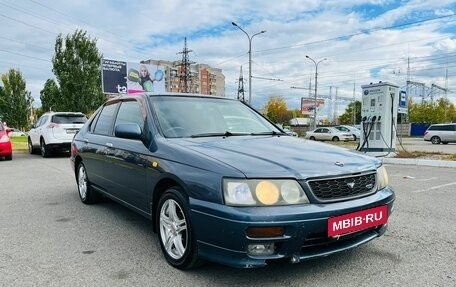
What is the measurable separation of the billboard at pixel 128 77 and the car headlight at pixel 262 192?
23547 millimetres

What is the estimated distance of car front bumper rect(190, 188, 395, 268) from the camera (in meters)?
2.66

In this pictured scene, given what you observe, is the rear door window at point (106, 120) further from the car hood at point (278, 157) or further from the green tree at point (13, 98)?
the green tree at point (13, 98)

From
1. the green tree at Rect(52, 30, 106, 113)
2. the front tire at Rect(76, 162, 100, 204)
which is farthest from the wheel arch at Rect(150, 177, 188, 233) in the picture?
the green tree at Rect(52, 30, 106, 113)

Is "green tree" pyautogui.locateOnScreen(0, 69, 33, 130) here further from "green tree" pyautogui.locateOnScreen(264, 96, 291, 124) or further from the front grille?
"green tree" pyautogui.locateOnScreen(264, 96, 291, 124)

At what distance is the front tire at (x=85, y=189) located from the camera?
223 inches

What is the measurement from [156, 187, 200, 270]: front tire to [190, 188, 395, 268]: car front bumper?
0.15 m

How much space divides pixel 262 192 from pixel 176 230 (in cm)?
98

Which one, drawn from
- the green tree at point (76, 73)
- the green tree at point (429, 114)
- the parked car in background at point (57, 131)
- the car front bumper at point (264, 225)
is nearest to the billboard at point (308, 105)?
the green tree at point (429, 114)

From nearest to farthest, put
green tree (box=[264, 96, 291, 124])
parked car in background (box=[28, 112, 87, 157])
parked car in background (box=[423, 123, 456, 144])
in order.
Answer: parked car in background (box=[28, 112, 87, 157]), parked car in background (box=[423, 123, 456, 144]), green tree (box=[264, 96, 291, 124])

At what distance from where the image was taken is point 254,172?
9.18 feet

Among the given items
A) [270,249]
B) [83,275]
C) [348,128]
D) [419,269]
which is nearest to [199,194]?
[270,249]

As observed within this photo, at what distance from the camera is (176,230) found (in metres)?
3.31

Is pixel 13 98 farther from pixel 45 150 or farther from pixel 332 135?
pixel 332 135

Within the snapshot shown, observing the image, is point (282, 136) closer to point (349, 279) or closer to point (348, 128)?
point (349, 279)
